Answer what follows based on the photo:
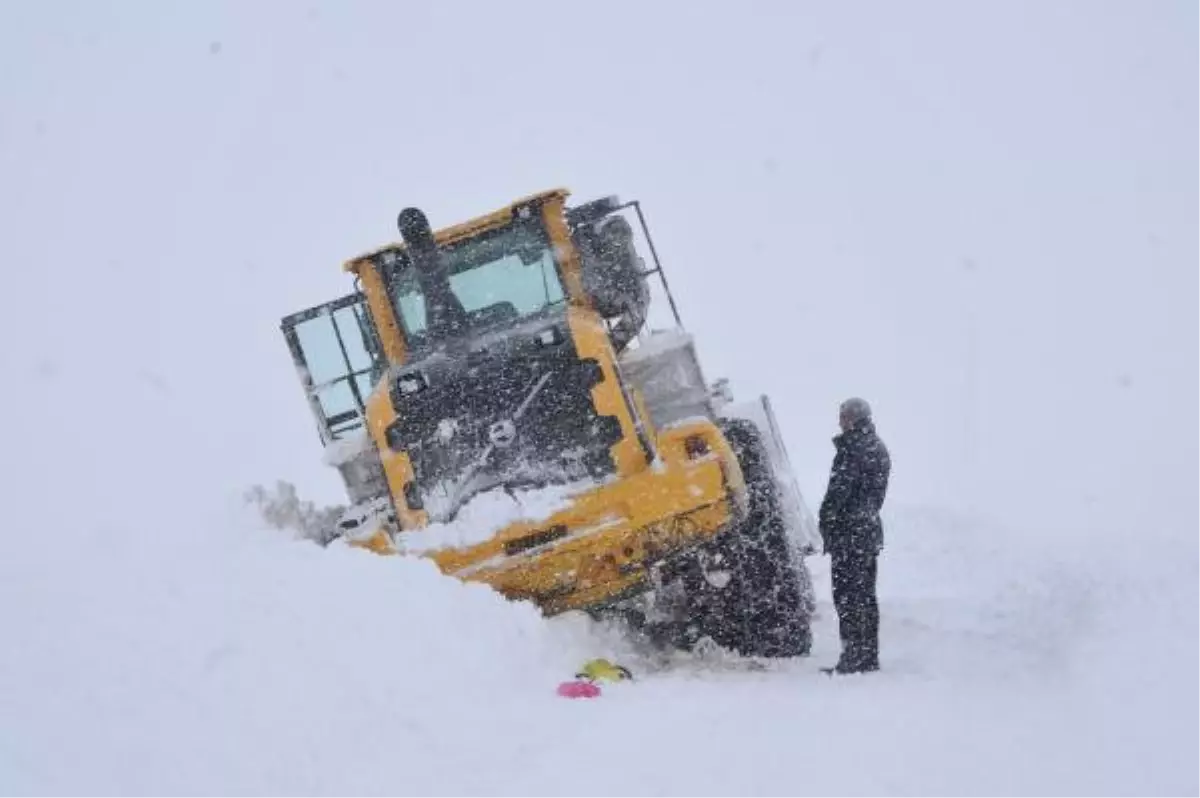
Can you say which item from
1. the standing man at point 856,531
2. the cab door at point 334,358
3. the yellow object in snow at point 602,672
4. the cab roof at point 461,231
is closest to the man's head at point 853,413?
the standing man at point 856,531

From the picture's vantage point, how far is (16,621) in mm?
4789

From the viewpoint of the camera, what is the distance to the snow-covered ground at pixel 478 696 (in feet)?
12.5

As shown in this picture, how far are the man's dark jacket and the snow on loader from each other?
1.70 ft

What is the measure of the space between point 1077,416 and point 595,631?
12.6 m

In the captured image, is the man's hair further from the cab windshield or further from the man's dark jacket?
the cab windshield

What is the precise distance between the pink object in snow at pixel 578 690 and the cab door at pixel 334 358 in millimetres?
3904

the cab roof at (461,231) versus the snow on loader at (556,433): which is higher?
the cab roof at (461,231)

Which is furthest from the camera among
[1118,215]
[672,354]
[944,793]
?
[1118,215]

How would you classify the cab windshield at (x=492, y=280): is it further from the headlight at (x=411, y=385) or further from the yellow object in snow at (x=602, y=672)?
the yellow object in snow at (x=602, y=672)

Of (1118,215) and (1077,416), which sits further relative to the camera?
(1118,215)

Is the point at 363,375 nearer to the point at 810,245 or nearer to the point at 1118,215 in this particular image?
the point at 1118,215

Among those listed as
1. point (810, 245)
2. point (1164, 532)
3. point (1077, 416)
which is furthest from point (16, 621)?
point (810, 245)

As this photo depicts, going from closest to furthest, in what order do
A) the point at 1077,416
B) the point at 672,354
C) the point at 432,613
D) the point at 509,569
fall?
the point at 432,613
the point at 509,569
the point at 672,354
the point at 1077,416

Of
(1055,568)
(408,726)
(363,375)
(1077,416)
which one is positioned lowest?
(1077,416)
